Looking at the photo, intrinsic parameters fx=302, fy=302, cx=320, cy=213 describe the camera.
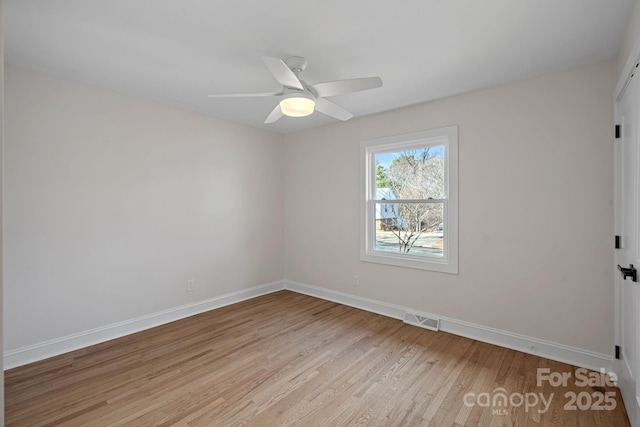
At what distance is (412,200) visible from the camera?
3680mm

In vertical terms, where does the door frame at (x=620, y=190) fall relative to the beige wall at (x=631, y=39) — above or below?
below

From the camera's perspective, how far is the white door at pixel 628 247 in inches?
71.4

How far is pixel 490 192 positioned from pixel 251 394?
281 centimetres

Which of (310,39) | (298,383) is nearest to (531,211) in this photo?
(310,39)

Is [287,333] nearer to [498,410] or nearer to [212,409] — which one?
[212,409]

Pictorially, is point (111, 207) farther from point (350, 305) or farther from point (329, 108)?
point (350, 305)

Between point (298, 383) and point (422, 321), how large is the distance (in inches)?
67.8

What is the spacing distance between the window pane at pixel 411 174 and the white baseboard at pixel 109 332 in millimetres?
2502

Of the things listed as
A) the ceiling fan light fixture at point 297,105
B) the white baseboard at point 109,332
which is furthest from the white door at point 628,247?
the white baseboard at point 109,332

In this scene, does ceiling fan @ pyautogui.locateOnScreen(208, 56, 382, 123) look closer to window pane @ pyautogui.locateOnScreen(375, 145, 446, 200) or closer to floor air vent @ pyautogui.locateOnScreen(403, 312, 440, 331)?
window pane @ pyautogui.locateOnScreen(375, 145, 446, 200)

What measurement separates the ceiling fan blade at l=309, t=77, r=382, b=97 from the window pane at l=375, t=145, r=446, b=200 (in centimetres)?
168

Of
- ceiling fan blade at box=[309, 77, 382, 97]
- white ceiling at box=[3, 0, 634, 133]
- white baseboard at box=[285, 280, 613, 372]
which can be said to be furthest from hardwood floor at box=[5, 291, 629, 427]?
white ceiling at box=[3, 0, 634, 133]

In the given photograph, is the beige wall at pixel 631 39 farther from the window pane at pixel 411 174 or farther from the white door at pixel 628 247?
the window pane at pixel 411 174

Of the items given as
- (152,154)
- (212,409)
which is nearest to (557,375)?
(212,409)
